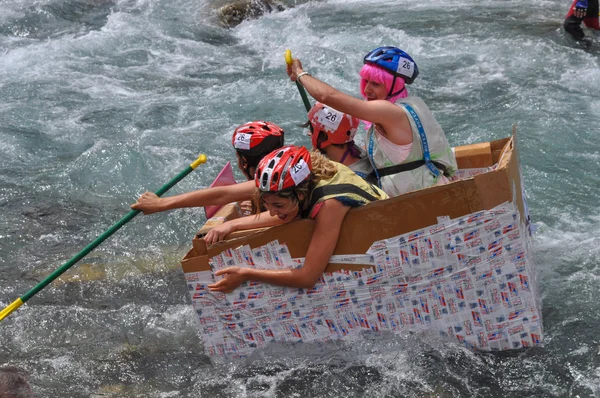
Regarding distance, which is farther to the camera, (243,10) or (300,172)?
(243,10)

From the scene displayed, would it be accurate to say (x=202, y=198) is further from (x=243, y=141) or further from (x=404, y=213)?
(x=404, y=213)

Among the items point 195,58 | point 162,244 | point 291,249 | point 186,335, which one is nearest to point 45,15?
point 195,58

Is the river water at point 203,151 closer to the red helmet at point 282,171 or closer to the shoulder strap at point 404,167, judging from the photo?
the shoulder strap at point 404,167

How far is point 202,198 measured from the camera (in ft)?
15.8

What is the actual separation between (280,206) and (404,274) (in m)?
0.81

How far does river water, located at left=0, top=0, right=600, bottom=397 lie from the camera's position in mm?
4973

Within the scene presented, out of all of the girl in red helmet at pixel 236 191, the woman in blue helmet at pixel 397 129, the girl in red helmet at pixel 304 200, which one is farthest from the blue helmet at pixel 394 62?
the girl in red helmet at pixel 236 191

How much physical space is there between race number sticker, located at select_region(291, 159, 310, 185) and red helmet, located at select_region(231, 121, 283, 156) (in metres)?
0.59

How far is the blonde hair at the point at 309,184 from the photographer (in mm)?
4379

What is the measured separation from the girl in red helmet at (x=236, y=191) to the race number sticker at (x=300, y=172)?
53 cm

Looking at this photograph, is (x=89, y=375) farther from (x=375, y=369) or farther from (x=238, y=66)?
(x=238, y=66)

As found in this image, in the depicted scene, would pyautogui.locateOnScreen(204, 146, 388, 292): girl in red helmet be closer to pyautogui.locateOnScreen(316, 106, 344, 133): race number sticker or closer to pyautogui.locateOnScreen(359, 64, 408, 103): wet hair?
pyautogui.locateOnScreen(316, 106, 344, 133): race number sticker

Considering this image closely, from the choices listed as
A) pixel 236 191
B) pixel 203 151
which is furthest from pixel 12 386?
pixel 203 151

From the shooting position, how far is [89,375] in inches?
208
